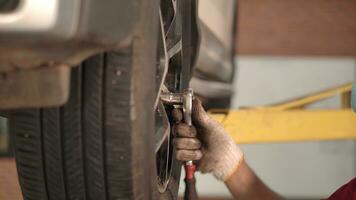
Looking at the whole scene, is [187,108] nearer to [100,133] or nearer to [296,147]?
[100,133]

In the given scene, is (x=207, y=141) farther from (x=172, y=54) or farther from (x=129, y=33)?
(x=129, y=33)

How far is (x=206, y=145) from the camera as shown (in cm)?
149

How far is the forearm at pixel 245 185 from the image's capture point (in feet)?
5.24

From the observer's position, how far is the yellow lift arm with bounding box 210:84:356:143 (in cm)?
200

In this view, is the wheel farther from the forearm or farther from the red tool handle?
the forearm

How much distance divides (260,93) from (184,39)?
129 inches

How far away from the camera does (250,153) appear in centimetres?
441

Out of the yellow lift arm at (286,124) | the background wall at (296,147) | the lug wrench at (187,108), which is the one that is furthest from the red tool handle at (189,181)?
the background wall at (296,147)

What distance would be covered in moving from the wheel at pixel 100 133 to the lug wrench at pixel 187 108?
16cm

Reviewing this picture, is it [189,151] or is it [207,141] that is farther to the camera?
[207,141]

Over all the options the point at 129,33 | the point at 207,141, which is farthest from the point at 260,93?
the point at 129,33

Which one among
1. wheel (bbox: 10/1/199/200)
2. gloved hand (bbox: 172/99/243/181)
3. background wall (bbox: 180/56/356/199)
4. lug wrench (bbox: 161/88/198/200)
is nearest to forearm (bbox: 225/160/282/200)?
gloved hand (bbox: 172/99/243/181)

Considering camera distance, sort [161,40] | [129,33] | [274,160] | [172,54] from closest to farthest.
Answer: [129,33]
[161,40]
[172,54]
[274,160]

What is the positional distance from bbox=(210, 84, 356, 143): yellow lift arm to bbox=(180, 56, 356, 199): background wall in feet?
Result: 7.56
